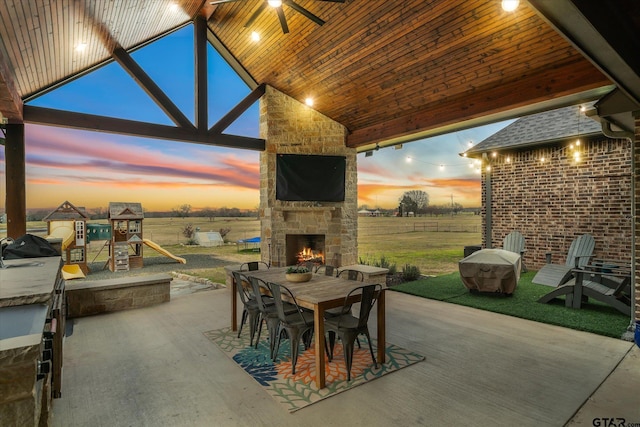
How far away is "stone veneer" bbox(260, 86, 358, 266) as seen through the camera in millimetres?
6875

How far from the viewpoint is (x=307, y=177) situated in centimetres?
682

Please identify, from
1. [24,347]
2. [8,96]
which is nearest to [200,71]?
[8,96]

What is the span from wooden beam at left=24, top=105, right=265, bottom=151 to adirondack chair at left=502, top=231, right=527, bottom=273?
248 inches

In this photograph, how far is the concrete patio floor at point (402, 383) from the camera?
2.37m

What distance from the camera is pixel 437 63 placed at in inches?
182

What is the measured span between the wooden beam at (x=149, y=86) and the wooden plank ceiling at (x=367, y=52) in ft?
0.82

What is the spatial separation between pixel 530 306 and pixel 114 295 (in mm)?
6326

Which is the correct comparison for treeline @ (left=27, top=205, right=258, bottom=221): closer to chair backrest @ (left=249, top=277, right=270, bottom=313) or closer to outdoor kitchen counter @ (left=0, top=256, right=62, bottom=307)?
chair backrest @ (left=249, top=277, right=270, bottom=313)

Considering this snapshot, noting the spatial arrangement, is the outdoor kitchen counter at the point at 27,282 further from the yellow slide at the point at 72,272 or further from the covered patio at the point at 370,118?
the yellow slide at the point at 72,272

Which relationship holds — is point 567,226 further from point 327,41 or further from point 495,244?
point 327,41

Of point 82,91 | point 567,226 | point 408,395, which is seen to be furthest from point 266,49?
point 567,226

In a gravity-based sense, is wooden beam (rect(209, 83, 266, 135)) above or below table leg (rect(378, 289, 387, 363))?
above

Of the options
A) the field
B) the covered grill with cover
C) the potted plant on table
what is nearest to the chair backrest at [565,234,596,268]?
the covered grill with cover

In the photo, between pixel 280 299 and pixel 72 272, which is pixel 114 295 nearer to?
pixel 280 299
